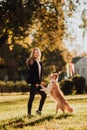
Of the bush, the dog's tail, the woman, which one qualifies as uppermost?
the woman

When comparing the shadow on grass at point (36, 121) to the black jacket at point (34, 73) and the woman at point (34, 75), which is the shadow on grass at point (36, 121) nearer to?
the woman at point (34, 75)

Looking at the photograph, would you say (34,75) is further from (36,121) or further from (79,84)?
(79,84)

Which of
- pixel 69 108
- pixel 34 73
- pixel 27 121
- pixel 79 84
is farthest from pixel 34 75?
pixel 79 84

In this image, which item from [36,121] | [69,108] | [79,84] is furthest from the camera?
[79,84]

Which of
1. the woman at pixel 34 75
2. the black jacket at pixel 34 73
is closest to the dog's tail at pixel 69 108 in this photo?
the woman at pixel 34 75

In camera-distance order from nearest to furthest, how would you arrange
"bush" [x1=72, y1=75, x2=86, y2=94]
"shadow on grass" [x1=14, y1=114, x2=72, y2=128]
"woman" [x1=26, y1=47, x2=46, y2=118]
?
"shadow on grass" [x1=14, y1=114, x2=72, y2=128], "woman" [x1=26, y1=47, x2=46, y2=118], "bush" [x1=72, y1=75, x2=86, y2=94]

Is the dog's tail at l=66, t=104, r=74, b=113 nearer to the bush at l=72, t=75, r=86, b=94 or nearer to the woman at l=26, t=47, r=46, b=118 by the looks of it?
the woman at l=26, t=47, r=46, b=118

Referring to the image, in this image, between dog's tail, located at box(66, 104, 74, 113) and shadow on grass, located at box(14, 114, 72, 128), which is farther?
dog's tail, located at box(66, 104, 74, 113)

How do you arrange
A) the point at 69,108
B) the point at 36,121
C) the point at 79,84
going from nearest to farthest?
the point at 36,121, the point at 69,108, the point at 79,84

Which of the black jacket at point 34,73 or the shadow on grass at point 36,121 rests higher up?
the black jacket at point 34,73

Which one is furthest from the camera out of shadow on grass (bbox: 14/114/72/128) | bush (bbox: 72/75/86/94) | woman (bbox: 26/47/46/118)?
bush (bbox: 72/75/86/94)

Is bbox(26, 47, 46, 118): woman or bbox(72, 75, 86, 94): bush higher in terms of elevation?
bbox(26, 47, 46, 118): woman

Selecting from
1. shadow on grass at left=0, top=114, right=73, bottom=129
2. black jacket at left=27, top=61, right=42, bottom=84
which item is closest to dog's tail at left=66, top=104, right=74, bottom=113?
shadow on grass at left=0, top=114, right=73, bottom=129

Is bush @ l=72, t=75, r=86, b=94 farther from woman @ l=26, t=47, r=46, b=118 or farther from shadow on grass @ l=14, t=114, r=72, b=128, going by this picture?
shadow on grass @ l=14, t=114, r=72, b=128
